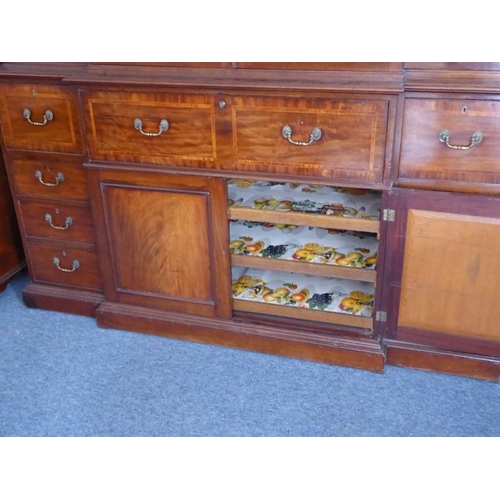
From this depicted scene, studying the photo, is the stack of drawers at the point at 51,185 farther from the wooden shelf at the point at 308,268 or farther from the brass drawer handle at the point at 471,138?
the brass drawer handle at the point at 471,138

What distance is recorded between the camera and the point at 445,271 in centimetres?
166

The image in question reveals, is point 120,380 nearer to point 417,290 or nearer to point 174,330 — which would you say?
point 174,330

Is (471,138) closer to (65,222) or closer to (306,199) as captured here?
(306,199)

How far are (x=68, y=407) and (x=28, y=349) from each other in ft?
1.19

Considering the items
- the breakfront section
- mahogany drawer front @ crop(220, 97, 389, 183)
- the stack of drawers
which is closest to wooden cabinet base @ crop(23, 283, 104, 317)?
the stack of drawers

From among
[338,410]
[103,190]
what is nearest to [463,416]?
[338,410]

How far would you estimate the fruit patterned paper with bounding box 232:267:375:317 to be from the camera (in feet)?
6.15

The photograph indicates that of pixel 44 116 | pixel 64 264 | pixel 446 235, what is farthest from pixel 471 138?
pixel 64 264

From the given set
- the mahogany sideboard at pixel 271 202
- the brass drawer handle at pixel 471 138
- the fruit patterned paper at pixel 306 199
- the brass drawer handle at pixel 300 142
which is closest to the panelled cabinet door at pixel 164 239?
the mahogany sideboard at pixel 271 202

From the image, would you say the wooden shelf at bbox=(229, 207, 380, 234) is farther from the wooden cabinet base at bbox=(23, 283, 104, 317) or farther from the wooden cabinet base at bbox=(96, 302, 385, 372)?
the wooden cabinet base at bbox=(23, 283, 104, 317)

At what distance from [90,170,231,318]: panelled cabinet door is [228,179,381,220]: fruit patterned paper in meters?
0.12

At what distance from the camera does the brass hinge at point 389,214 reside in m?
1.64

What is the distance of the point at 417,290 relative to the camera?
1.71 metres

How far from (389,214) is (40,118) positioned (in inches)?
43.9
